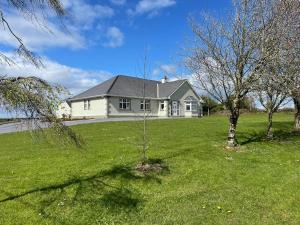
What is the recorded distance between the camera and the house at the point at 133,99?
42.3 meters

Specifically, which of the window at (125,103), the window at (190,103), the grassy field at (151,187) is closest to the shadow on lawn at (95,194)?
the grassy field at (151,187)

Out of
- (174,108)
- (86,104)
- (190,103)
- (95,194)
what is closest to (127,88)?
(86,104)

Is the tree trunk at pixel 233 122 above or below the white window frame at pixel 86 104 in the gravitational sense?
below

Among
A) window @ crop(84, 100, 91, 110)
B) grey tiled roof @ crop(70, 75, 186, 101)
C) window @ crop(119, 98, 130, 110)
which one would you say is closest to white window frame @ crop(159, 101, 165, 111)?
grey tiled roof @ crop(70, 75, 186, 101)

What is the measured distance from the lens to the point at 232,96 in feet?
52.2

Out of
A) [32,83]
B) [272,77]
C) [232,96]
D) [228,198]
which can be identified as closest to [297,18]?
[272,77]

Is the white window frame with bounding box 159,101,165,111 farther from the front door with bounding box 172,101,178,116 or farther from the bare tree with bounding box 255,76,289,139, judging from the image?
the bare tree with bounding box 255,76,289,139

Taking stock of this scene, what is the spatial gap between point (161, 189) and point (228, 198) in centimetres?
182

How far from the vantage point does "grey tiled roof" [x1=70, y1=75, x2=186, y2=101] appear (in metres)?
43.0

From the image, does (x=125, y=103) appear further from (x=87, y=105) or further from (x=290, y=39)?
(x=290, y=39)

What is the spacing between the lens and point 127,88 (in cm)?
4475

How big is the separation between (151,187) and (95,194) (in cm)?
159

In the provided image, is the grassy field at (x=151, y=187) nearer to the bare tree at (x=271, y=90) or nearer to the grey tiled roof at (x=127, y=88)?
the bare tree at (x=271, y=90)

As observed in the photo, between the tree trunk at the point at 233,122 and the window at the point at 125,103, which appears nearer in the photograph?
the tree trunk at the point at 233,122
